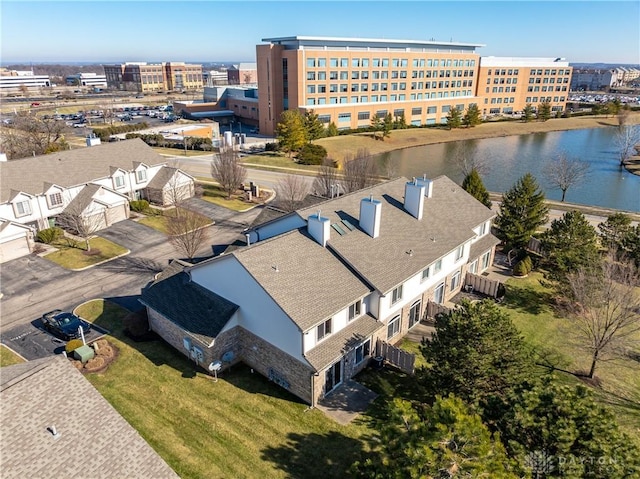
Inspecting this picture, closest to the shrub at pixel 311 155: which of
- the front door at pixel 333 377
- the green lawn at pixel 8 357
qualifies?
the front door at pixel 333 377

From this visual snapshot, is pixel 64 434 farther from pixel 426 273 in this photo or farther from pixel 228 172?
pixel 228 172

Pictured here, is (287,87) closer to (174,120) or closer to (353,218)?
(174,120)

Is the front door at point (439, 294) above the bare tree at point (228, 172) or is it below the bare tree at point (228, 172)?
below

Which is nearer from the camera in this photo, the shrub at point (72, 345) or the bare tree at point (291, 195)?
the shrub at point (72, 345)

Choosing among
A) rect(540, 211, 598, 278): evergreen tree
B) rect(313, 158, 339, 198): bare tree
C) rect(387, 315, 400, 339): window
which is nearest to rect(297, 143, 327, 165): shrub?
rect(313, 158, 339, 198): bare tree

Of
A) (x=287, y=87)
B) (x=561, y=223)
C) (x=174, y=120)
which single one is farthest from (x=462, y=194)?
(x=174, y=120)

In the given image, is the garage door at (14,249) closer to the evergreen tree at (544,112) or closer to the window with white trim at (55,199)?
the window with white trim at (55,199)

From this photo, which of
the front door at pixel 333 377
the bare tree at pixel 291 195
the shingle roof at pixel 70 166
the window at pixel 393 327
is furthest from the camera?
the bare tree at pixel 291 195

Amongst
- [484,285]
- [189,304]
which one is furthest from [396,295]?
[189,304]
